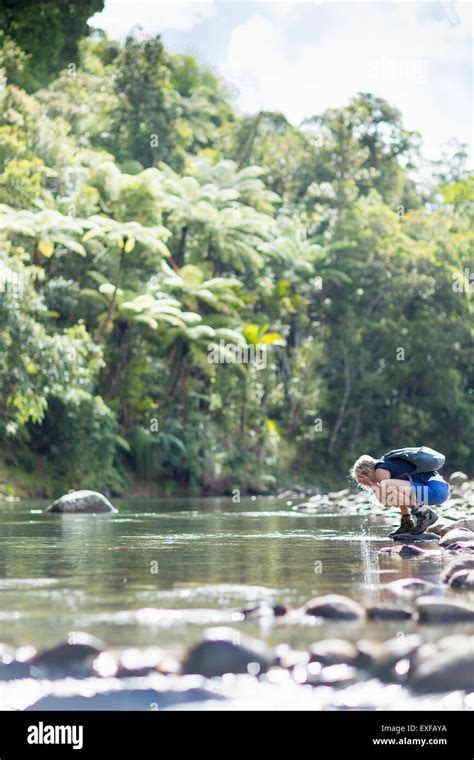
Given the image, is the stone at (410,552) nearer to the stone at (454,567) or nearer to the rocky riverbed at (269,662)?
the stone at (454,567)

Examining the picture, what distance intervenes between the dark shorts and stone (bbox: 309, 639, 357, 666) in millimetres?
4141

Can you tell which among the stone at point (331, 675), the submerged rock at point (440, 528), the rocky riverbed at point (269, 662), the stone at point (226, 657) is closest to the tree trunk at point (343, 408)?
the submerged rock at point (440, 528)

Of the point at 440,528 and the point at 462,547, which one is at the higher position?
the point at 440,528

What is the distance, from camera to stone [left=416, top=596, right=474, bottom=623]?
180 inches

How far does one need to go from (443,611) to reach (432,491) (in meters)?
3.55

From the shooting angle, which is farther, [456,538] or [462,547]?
[456,538]

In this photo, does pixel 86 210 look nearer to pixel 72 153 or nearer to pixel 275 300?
pixel 72 153

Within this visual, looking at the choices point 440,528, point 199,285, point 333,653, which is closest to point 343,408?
point 199,285

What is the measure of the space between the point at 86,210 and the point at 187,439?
5814mm

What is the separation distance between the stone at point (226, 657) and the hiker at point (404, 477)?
4.03 m

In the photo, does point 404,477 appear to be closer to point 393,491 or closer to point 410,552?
point 393,491

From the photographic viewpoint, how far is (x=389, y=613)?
4.70 meters

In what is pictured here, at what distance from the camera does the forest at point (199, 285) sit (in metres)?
23.3
